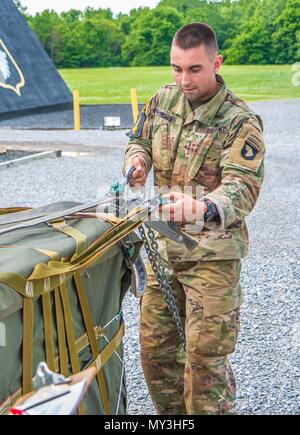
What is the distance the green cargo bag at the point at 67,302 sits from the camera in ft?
7.27

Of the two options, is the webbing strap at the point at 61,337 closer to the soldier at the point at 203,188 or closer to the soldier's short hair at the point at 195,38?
the soldier at the point at 203,188

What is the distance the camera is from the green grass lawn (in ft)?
113

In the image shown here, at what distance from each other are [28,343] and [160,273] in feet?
3.16

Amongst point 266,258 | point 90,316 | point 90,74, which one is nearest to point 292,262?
point 266,258

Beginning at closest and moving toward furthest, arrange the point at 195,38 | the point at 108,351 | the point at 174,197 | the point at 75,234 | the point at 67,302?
the point at 67,302 → the point at 75,234 → the point at 174,197 → the point at 108,351 → the point at 195,38

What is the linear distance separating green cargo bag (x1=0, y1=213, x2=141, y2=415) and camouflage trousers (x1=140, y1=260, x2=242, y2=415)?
325 mm

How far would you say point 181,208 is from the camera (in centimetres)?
277

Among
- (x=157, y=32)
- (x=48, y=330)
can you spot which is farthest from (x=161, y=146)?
(x=157, y=32)

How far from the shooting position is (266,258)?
23.9ft

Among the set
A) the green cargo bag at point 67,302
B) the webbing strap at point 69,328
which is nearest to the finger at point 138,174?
the green cargo bag at point 67,302

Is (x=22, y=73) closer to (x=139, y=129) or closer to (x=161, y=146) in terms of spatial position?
(x=139, y=129)

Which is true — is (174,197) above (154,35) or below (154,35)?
above

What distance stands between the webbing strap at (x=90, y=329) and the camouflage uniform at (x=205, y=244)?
53 cm

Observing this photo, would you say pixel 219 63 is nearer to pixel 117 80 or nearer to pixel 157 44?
pixel 117 80
